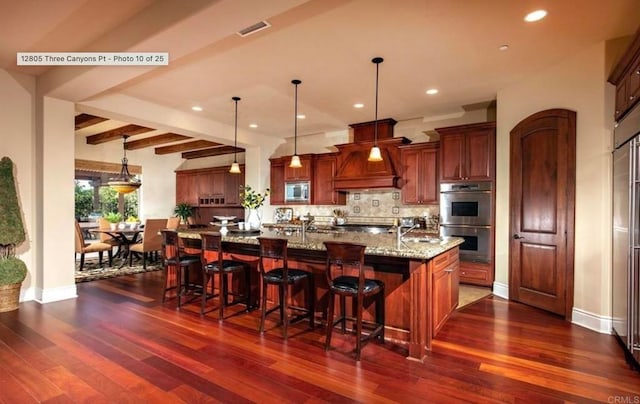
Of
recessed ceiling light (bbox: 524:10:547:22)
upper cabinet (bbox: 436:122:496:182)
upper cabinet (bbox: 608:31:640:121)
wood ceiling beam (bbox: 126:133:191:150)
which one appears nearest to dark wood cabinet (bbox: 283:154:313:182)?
wood ceiling beam (bbox: 126:133:191:150)

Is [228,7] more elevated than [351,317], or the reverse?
[228,7]

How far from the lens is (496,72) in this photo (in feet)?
13.3

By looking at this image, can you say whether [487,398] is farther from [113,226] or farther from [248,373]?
[113,226]

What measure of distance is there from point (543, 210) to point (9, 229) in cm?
622

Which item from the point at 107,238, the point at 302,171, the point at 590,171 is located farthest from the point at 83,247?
the point at 590,171

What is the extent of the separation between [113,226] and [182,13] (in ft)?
19.4

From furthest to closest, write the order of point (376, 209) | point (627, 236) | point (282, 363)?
point (376, 209), point (627, 236), point (282, 363)

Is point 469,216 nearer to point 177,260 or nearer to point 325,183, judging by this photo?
point 325,183

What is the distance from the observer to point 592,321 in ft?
11.0

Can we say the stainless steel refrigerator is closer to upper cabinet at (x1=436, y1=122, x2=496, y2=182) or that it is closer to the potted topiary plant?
upper cabinet at (x1=436, y1=122, x2=496, y2=182)

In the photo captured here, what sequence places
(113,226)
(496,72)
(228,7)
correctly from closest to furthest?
(228,7)
(496,72)
(113,226)

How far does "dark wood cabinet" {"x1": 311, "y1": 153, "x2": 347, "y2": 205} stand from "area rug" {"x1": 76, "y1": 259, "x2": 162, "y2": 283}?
347cm

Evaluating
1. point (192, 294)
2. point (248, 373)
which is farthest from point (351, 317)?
point (192, 294)

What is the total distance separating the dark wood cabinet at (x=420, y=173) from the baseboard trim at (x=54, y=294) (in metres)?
5.19
